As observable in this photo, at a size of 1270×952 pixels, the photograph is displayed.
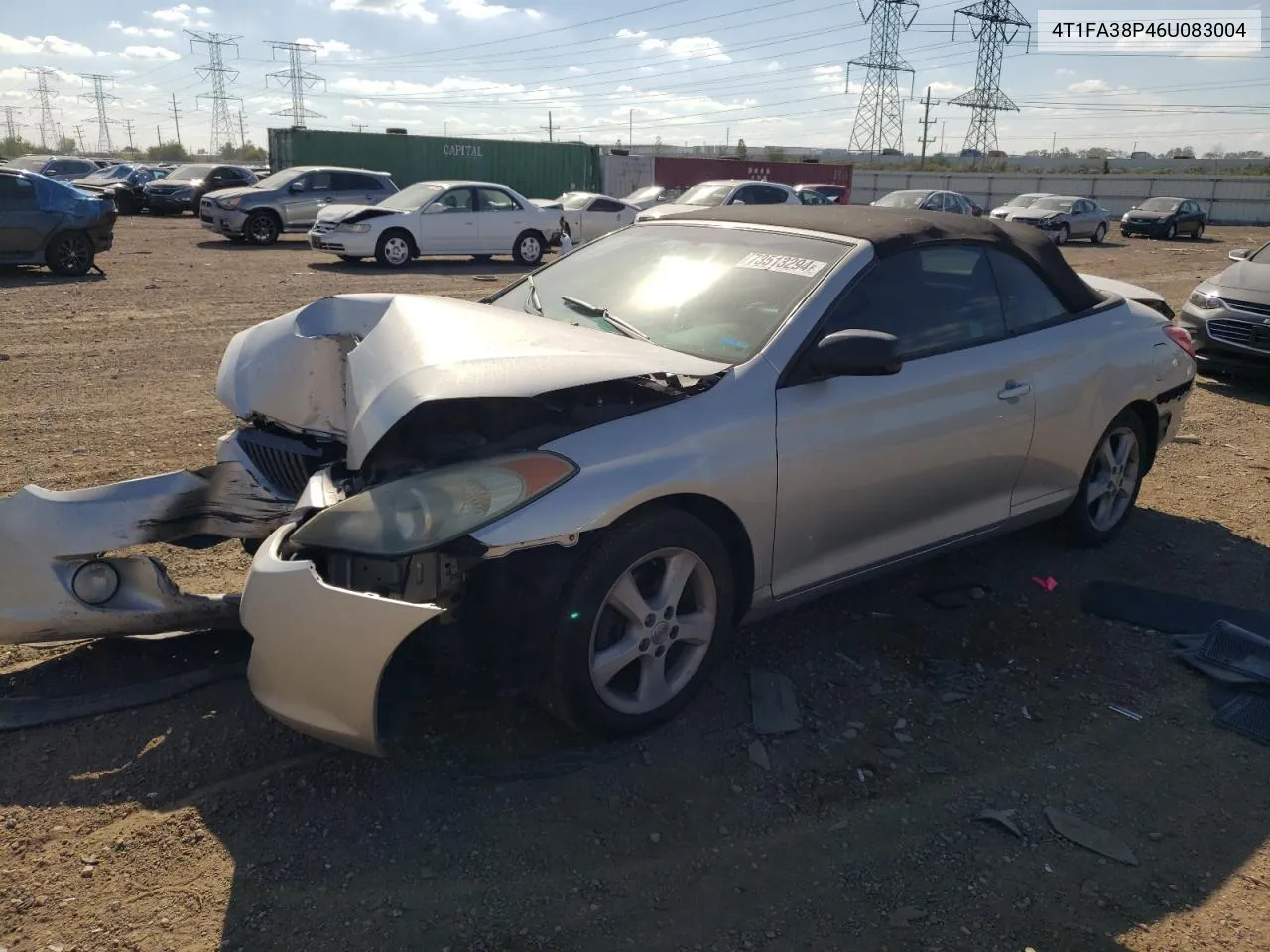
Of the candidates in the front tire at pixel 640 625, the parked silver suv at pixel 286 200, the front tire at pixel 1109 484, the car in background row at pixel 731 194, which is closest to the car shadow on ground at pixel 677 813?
the front tire at pixel 640 625

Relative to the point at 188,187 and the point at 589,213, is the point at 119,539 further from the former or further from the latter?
the point at 188,187

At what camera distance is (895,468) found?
3.66 meters

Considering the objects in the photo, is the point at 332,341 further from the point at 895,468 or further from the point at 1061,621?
the point at 1061,621

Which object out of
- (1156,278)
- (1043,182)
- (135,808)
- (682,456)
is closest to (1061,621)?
(682,456)

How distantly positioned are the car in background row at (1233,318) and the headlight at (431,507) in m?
8.26

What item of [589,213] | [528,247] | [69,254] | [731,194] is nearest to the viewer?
[69,254]

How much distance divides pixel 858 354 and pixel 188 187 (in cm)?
2982

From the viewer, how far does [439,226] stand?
1809 cm

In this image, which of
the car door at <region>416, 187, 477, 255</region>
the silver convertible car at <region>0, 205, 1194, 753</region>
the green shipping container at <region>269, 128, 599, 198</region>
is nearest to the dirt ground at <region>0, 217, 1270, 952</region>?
the silver convertible car at <region>0, 205, 1194, 753</region>

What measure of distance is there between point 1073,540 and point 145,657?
426 cm

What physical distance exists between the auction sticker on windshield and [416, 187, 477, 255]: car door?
1508 cm

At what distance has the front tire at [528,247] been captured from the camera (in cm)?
1903

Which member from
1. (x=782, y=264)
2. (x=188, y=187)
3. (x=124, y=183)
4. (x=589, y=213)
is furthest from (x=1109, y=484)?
(x=124, y=183)

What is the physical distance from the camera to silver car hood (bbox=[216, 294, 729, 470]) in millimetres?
2926
